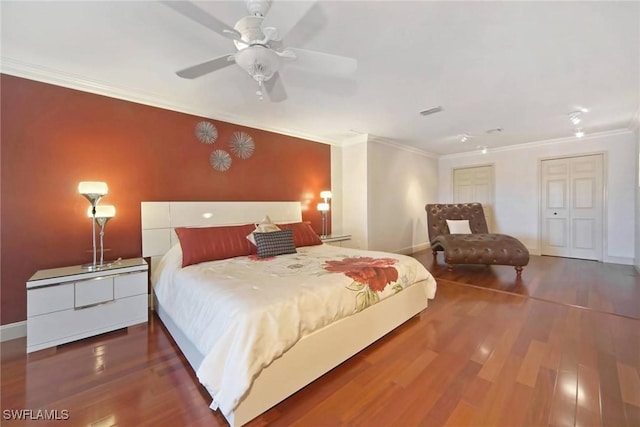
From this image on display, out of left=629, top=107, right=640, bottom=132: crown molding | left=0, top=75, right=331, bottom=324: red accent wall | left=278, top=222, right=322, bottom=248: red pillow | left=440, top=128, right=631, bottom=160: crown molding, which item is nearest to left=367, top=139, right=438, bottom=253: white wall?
left=440, top=128, right=631, bottom=160: crown molding

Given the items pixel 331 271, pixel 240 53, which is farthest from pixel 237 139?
pixel 331 271

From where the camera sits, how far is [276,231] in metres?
3.08

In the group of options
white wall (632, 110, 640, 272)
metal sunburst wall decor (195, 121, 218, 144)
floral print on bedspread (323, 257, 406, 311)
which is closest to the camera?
floral print on bedspread (323, 257, 406, 311)

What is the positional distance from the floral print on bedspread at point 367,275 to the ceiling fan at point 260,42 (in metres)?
1.49

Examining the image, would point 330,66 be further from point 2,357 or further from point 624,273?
point 624,273

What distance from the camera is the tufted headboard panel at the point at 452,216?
17.1 feet

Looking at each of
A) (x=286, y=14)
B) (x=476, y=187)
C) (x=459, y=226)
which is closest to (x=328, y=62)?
(x=286, y=14)

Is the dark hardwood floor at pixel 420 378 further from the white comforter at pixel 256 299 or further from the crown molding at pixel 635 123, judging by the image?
the crown molding at pixel 635 123

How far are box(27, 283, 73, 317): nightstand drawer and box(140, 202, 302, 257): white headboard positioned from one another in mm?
774

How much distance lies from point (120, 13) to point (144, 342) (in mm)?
2478

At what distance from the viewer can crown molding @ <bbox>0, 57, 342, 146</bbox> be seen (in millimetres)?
2275

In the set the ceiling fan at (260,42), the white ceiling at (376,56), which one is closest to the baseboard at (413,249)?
the white ceiling at (376,56)

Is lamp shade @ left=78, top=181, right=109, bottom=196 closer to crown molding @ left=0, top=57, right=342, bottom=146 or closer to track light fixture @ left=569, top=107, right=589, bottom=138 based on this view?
crown molding @ left=0, top=57, right=342, bottom=146

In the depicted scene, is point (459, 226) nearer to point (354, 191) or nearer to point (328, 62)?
point (354, 191)
